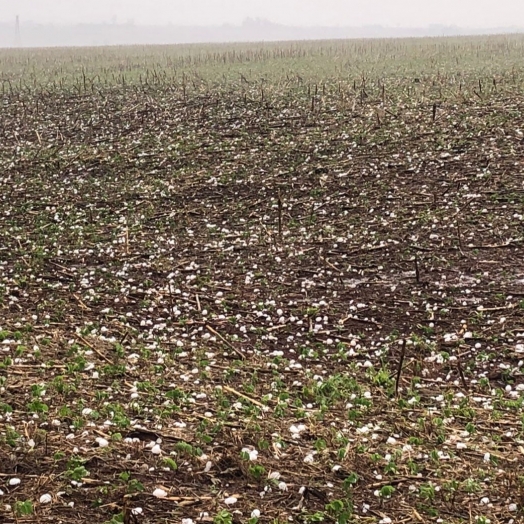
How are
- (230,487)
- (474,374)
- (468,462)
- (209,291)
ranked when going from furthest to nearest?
(209,291), (474,374), (468,462), (230,487)

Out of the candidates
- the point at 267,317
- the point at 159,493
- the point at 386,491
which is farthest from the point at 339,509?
the point at 267,317

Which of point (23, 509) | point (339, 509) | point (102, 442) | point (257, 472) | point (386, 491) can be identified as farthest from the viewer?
point (102, 442)

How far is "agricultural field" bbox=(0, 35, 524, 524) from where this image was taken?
5.73 metres

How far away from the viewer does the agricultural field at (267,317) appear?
18.8ft

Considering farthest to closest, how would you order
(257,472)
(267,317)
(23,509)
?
1. (267,317)
2. (257,472)
3. (23,509)

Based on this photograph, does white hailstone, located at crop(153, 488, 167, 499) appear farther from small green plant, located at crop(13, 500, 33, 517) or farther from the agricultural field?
small green plant, located at crop(13, 500, 33, 517)

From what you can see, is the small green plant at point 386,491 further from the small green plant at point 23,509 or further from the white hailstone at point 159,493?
the small green plant at point 23,509

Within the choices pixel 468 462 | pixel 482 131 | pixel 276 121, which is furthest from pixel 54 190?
pixel 468 462

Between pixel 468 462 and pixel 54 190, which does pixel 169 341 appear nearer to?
pixel 468 462

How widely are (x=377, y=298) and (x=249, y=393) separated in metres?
3.65

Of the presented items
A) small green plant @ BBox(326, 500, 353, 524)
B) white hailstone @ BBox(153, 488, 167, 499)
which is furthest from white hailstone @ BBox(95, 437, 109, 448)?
small green plant @ BBox(326, 500, 353, 524)

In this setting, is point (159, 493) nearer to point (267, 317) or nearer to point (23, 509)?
point (23, 509)

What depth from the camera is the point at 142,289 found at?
11156 mm

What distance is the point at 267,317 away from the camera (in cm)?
1000
